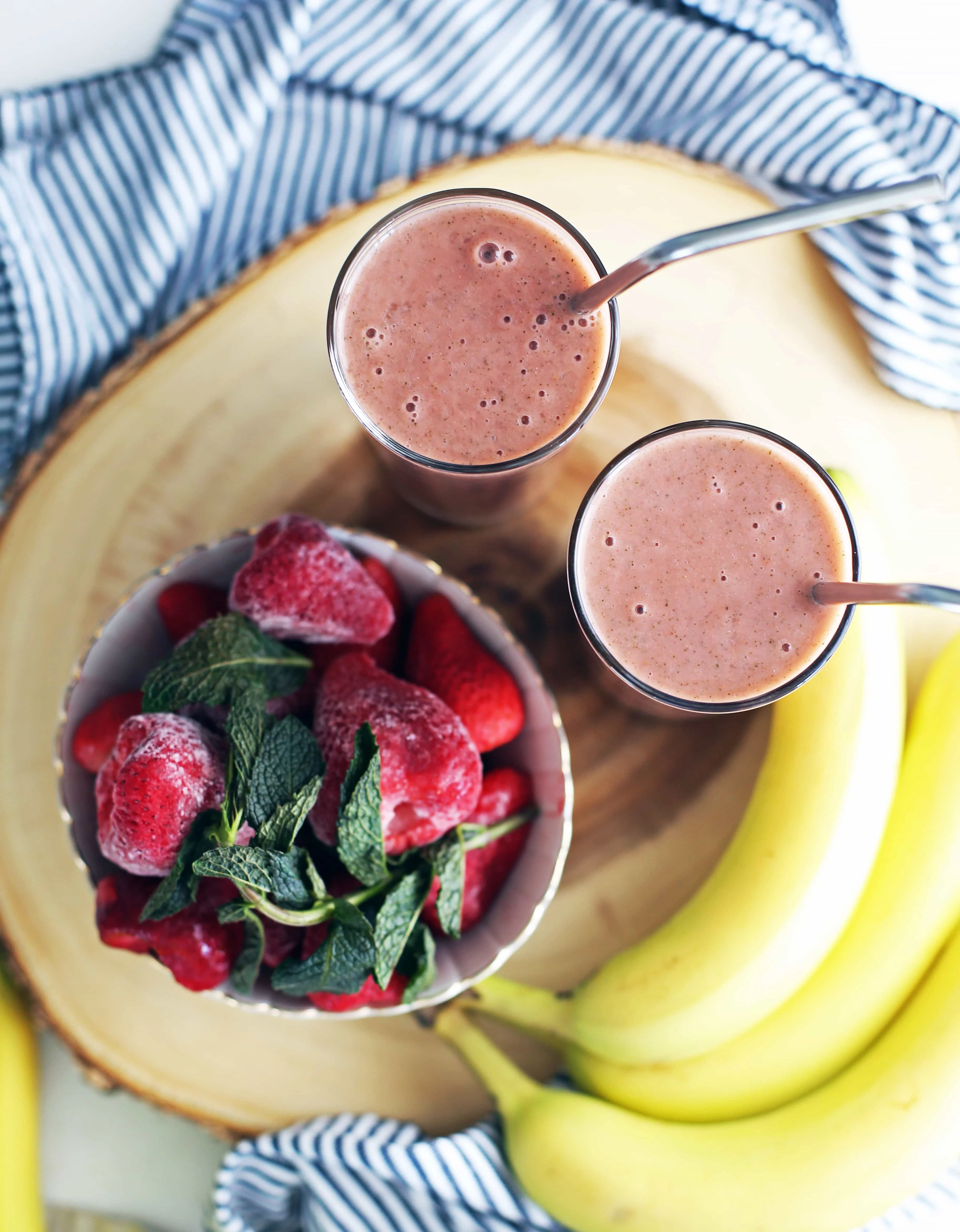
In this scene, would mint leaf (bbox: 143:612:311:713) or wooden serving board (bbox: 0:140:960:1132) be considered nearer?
mint leaf (bbox: 143:612:311:713)

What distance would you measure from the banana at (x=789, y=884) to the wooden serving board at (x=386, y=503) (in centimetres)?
14

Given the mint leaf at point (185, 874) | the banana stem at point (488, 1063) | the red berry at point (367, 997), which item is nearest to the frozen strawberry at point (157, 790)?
the mint leaf at point (185, 874)

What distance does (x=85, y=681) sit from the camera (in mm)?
1117

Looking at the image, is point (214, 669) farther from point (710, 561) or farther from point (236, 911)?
point (710, 561)

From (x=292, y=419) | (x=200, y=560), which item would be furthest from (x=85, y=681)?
(x=292, y=419)

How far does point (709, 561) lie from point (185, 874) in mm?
615

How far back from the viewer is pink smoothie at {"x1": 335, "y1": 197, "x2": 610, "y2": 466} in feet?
3.43

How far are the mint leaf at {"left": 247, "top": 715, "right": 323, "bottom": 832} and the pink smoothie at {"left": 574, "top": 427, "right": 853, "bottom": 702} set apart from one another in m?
0.32

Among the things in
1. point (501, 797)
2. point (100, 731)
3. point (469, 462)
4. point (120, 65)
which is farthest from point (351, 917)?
point (120, 65)

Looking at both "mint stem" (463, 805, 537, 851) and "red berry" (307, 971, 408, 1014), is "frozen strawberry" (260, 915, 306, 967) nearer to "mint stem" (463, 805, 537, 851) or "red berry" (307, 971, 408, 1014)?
"red berry" (307, 971, 408, 1014)

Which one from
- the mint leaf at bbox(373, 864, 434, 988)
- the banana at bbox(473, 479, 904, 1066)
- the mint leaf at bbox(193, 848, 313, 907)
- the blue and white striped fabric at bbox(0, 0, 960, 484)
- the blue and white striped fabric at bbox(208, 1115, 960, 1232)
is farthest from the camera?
the blue and white striped fabric at bbox(0, 0, 960, 484)

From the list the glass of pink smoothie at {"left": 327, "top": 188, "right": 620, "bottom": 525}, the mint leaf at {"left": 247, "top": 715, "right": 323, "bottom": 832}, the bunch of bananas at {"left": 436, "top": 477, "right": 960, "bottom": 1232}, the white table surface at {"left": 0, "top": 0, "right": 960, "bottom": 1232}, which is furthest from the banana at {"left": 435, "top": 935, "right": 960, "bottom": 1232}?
the glass of pink smoothie at {"left": 327, "top": 188, "right": 620, "bottom": 525}

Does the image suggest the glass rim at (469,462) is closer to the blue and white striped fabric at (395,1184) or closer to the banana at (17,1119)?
the blue and white striped fabric at (395,1184)

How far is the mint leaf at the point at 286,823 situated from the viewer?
2.99ft
